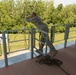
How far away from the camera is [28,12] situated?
16969 mm

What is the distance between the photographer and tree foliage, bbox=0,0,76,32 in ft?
54.1

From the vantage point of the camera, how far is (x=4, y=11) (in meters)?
16.6

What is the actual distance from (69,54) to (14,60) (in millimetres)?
1485

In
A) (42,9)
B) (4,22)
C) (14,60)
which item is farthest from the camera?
(42,9)

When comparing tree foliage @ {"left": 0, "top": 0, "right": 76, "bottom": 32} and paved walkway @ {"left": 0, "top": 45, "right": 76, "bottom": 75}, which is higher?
tree foliage @ {"left": 0, "top": 0, "right": 76, "bottom": 32}

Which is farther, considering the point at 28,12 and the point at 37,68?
the point at 28,12

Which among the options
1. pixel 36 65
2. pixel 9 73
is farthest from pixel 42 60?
pixel 9 73

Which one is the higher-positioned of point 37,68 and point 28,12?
point 28,12

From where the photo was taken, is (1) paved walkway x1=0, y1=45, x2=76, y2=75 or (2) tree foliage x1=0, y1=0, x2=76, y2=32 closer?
(1) paved walkway x1=0, y1=45, x2=76, y2=75

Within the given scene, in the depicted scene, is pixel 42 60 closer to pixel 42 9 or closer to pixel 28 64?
pixel 28 64

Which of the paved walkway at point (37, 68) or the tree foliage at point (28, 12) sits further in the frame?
the tree foliage at point (28, 12)

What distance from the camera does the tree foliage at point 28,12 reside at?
54.1ft

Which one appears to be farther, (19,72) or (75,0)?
(75,0)

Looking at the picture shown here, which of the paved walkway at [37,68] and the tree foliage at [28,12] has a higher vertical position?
the tree foliage at [28,12]
